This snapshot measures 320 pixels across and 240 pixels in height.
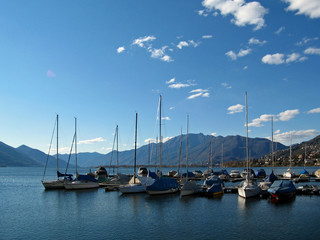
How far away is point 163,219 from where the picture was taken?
36.6 meters

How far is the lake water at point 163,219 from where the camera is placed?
97.6 feet

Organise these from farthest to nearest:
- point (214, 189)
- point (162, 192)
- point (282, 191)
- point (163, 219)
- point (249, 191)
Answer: point (162, 192)
point (214, 189)
point (249, 191)
point (282, 191)
point (163, 219)

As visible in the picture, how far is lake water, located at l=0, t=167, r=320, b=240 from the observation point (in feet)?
97.6

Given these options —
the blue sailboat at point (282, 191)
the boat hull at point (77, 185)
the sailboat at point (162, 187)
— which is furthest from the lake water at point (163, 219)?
the boat hull at point (77, 185)

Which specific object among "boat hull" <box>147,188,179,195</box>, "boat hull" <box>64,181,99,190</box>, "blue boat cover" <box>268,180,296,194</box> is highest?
"blue boat cover" <box>268,180,296,194</box>

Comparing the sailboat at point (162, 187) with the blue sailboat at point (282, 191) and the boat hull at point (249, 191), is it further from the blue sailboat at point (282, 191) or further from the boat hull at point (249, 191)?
the blue sailboat at point (282, 191)

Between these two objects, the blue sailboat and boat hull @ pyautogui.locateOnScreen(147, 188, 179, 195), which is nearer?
the blue sailboat

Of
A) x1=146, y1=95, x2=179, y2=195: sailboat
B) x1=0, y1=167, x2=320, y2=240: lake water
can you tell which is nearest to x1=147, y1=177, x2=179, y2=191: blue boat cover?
x1=146, y1=95, x2=179, y2=195: sailboat

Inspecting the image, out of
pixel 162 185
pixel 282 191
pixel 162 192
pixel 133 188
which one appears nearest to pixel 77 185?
pixel 133 188

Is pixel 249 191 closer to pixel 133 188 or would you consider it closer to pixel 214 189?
pixel 214 189

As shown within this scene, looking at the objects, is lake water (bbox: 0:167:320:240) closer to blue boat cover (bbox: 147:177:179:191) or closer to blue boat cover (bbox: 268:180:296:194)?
blue boat cover (bbox: 268:180:296:194)

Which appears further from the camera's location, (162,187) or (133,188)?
(133,188)

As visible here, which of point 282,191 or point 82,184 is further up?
point 282,191

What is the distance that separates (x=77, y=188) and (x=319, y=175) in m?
88.8
